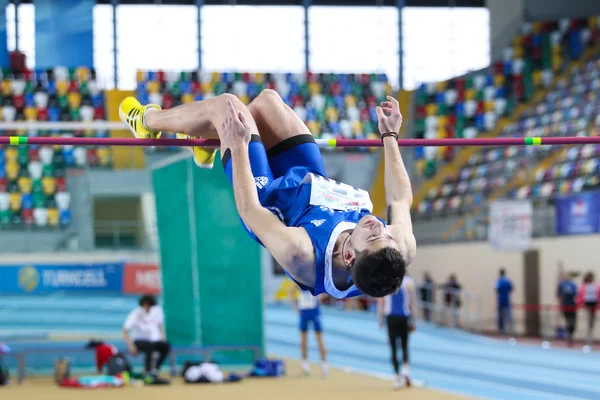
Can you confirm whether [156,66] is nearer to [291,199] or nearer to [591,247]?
[591,247]

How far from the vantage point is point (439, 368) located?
14102 millimetres

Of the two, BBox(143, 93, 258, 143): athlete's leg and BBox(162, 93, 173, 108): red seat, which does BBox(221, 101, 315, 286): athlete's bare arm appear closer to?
BBox(143, 93, 258, 143): athlete's leg

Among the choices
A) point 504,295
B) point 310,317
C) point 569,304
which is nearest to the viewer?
point 310,317

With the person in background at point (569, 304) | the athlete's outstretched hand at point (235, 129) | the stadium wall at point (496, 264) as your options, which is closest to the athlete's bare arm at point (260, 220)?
the athlete's outstretched hand at point (235, 129)

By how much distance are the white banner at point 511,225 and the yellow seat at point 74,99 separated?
44.2ft

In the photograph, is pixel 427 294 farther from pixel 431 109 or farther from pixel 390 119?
pixel 390 119

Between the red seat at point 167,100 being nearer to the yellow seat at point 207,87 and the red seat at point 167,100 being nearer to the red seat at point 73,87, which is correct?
the yellow seat at point 207,87

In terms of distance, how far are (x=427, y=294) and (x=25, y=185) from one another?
29.3ft

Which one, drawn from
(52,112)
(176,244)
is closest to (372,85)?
(52,112)

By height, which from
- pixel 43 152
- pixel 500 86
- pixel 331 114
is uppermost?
pixel 500 86

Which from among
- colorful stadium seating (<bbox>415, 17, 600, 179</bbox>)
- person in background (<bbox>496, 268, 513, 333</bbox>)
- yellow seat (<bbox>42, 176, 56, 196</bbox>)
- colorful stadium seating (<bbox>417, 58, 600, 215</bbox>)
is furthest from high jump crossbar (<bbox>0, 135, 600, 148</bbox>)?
colorful stadium seating (<bbox>415, 17, 600, 179</bbox>)

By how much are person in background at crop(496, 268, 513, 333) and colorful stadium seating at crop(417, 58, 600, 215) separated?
1.76 metres

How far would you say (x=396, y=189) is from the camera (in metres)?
4.46

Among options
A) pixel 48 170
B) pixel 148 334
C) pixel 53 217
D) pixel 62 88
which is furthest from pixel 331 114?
pixel 148 334
